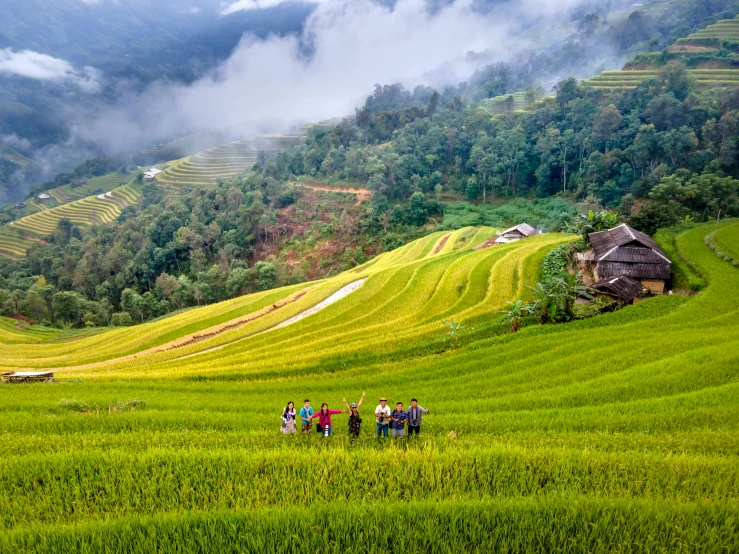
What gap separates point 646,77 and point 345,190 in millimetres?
62099

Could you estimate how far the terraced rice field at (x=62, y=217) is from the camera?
307 ft

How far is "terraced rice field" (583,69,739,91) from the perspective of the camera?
7038 cm

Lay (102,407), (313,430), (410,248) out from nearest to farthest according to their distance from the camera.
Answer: (313,430) < (102,407) < (410,248)

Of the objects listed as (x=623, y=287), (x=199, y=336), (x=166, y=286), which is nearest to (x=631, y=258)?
(x=623, y=287)

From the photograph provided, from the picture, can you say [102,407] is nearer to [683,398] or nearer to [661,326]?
[683,398]

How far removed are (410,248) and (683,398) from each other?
41251mm

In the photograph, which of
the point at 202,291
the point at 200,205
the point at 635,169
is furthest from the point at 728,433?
the point at 200,205

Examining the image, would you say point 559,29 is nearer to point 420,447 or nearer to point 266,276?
point 266,276

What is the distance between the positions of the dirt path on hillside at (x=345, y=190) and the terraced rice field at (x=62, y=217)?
185 feet

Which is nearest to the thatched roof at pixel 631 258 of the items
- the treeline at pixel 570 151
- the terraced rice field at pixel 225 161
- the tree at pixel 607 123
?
the treeline at pixel 570 151

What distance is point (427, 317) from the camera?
2291cm

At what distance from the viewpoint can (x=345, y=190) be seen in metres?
74.1

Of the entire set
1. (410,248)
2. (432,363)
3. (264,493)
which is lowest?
(432,363)

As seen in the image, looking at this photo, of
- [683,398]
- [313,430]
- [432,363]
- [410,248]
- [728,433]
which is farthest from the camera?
[410,248]
